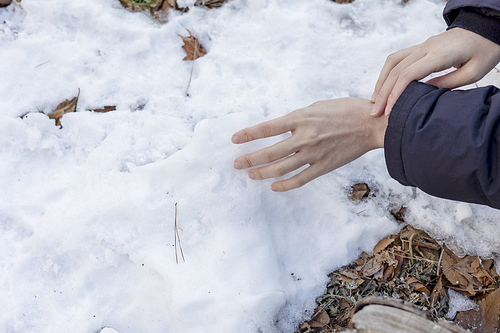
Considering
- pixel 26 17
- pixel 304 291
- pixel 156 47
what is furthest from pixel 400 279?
pixel 26 17

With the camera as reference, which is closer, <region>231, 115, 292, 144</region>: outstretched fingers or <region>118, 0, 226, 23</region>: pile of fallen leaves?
<region>231, 115, 292, 144</region>: outstretched fingers

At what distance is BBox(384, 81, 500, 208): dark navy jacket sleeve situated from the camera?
3.64 feet

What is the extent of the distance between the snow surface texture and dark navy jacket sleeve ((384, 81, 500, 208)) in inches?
19.0

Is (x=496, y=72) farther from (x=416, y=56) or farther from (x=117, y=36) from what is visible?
(x=117, y=36)

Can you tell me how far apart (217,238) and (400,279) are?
0.95 metres

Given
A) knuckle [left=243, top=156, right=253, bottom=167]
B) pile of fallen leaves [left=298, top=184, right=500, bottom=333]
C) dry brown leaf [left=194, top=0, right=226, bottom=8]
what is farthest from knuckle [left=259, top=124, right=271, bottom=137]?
dry brown leaf [left=194, top=0, right=226, bottom=8]

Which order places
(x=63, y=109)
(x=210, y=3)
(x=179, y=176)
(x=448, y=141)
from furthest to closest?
(x=210, y=3) → (x=63, y=109) → (x=179, y=176) → (x=448, y=141)

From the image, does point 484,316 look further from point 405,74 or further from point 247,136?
point 247,136

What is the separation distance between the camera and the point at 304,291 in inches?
61.1

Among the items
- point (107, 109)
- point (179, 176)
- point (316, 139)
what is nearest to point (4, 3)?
point (107, 109)

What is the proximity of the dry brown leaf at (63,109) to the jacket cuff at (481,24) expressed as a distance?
6.94 feet

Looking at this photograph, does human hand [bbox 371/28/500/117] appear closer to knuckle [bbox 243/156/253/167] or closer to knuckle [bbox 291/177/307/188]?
knuckle [bbox 291/177/307/188]

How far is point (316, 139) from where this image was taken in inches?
58.2

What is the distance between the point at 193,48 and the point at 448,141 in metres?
1.55
